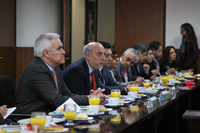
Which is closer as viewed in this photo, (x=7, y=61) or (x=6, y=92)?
(x=6, y=92)

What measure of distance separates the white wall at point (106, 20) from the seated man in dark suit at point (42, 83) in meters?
6.78

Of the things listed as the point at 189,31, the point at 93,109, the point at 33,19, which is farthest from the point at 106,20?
the point at 93,109

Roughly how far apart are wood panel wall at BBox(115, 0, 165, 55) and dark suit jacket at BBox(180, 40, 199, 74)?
88 centimetres

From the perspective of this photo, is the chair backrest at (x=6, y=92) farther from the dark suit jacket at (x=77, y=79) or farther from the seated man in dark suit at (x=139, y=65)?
the seated man in dark suit at (x=139, y=65)

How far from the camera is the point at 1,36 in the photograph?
18.9 ft

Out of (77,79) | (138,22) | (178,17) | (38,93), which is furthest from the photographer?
(138,22)

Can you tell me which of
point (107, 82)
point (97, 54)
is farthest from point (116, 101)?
point (107, 82)

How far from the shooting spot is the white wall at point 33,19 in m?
6.43

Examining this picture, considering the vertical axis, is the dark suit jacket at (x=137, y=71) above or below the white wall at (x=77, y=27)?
below

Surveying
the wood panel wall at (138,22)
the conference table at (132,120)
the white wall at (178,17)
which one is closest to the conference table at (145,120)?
the conference table at (132,120)

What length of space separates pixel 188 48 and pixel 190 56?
196 millimetres

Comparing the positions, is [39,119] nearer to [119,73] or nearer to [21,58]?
[119,73]

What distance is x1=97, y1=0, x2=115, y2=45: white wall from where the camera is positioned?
938 centimetres

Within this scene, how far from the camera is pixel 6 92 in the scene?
8.35 feet
